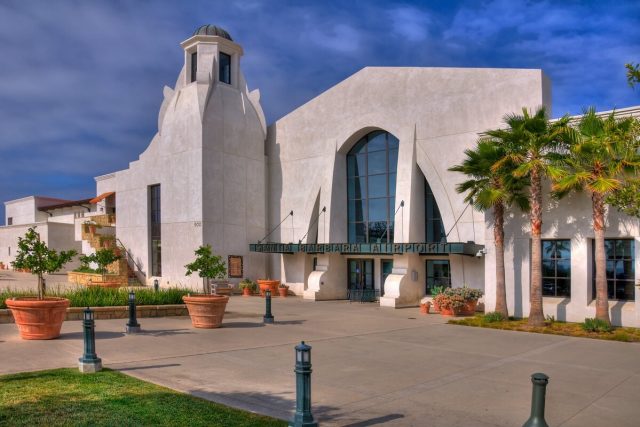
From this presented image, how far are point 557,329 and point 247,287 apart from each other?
16.6m

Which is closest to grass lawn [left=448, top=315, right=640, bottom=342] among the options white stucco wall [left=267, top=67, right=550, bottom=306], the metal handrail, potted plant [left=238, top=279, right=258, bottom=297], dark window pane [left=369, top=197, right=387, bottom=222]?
white stucco wall [left=267, top=67, right=550, bottom=306]

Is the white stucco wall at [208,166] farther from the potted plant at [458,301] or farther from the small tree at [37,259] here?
the small tree at [37,259]

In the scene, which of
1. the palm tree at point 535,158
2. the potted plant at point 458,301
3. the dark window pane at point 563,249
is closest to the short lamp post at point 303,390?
the palm tree at point 535,158

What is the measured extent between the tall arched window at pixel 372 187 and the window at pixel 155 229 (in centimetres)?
1212

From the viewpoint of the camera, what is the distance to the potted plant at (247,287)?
1107 inches

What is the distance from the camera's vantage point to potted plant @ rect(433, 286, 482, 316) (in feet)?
65.3

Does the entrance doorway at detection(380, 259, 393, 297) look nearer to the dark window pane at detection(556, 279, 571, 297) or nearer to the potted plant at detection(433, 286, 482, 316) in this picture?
the potted plant at detection(433, 286, 482, 316)

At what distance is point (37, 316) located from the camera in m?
11.8

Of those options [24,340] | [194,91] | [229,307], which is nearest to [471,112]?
[229,307]

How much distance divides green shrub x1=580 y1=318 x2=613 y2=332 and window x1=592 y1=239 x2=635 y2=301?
2.11 m

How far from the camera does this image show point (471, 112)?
22.7m

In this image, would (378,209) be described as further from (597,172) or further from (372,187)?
(597,172)

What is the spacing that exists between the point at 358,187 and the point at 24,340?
18530mm

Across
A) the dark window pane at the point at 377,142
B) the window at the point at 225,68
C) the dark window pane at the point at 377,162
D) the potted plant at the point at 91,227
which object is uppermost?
the window at the point at 225,68
